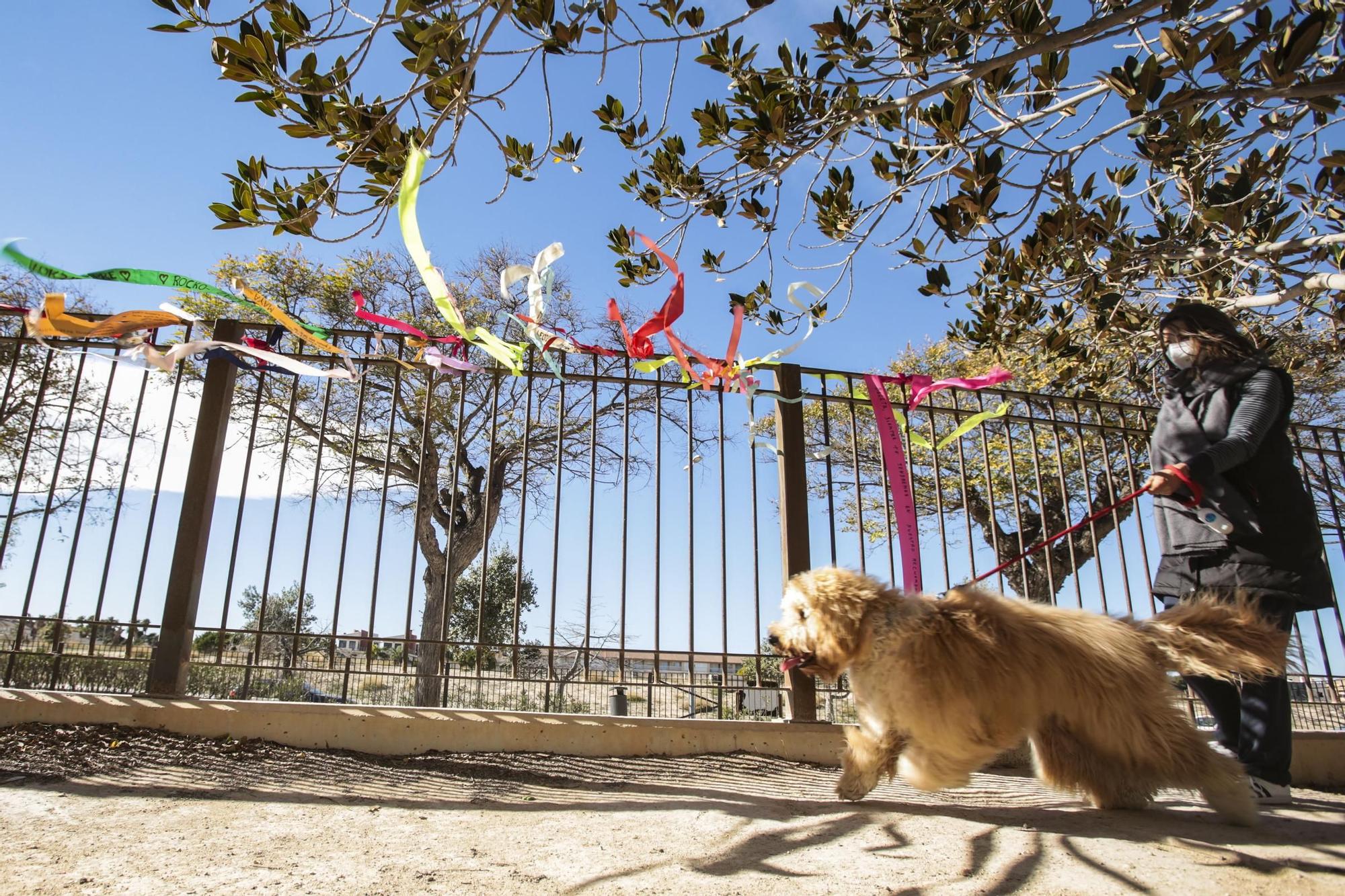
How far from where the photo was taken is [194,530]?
3.63 m

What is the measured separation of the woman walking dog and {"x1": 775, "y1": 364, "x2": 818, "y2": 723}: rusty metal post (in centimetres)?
168

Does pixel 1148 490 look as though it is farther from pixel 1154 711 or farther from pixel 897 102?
pixel 897 102

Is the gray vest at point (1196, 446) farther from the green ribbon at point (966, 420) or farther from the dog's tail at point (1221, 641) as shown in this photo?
the green ribbon at point (966, 420)

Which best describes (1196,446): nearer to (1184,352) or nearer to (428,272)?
(1184,352)

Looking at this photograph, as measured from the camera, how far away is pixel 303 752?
3.24 m

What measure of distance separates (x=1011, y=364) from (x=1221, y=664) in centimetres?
375

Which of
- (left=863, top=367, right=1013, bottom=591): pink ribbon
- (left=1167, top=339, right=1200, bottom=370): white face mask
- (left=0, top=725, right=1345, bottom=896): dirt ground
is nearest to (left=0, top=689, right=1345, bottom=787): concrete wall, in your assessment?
(left=0, top=725, right=1345, bottom=896): dirt ground

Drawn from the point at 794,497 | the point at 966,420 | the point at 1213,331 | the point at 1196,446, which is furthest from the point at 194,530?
the point at 1213,331

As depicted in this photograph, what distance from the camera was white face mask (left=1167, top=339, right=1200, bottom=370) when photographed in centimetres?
286

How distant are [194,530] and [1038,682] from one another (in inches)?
152

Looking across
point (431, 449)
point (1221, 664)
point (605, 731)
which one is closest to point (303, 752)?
point (605, 731)

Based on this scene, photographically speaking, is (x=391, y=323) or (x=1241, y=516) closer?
(x=1241, y=516)

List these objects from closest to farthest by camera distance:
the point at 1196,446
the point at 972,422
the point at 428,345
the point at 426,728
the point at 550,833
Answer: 1. the point at 550,833
2. the point at 1196,446
3. the point at 426,728
4. the point at 428,345
5. the point at 972,422

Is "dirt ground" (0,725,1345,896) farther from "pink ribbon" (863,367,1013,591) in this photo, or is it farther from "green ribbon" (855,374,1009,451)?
"green ribbon" (855,374,1009,451)
